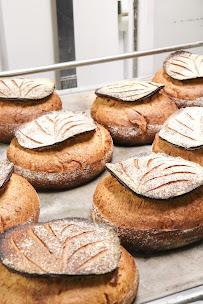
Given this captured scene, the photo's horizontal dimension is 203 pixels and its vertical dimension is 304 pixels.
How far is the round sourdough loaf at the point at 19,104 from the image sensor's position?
2971 millimetres

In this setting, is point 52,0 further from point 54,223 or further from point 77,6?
point 54,223

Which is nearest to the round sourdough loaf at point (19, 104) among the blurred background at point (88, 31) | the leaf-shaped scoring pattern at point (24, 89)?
the leaf-shaped scoring pattern at point (24, 89)

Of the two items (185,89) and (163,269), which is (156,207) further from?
(185,89)

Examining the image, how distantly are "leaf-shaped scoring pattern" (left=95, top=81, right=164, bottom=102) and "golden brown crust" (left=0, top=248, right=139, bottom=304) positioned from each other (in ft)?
5.33

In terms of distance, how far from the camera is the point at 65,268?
1.45 meters

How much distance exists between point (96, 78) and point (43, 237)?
12.7ft

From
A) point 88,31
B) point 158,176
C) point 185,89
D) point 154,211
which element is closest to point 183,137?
point 158,176

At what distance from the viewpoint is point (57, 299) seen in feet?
4.82

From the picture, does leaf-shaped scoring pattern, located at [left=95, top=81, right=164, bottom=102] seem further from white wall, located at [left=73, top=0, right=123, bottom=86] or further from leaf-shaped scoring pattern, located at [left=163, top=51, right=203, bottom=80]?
white wall, located at [left=73, top=0, right=123, bottom=86]

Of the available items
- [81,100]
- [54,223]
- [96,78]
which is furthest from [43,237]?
[96,78]

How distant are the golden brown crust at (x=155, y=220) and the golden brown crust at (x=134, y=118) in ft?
3.24

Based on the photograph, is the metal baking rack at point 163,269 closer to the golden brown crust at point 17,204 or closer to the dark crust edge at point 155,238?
the dark crust edge at point 155,238

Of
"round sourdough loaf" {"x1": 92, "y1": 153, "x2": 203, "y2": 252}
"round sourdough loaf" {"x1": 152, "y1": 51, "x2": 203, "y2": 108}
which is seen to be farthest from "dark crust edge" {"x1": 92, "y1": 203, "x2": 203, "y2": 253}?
"round sourdough loaf" {"x1": 152, "y1": 51, "x2": 203, "y2": 108}

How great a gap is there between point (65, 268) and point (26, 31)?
12.1ft
